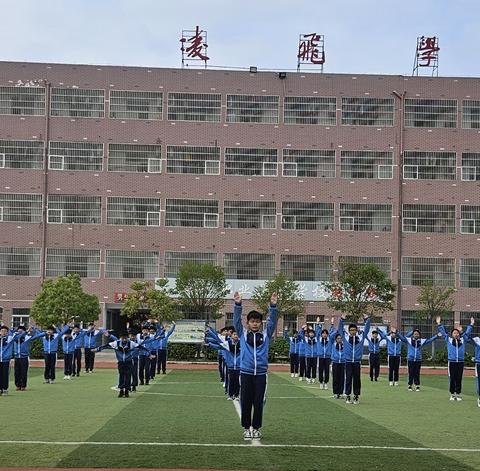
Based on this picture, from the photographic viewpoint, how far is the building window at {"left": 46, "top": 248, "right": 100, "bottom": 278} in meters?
69.4

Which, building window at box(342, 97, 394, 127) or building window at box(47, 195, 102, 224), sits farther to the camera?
building window at box(342, 97, 394, 127)

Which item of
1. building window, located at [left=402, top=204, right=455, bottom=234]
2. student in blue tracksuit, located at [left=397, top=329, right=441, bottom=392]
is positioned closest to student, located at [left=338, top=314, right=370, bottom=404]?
student in blue tracksuit, located at [left=397, top=329, right=441, bottom=392]

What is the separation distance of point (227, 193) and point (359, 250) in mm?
10707

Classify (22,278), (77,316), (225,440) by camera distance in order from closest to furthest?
(225,440) < (77,316) < (22,278)

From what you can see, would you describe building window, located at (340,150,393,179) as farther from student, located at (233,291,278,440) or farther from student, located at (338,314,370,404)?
student, located at (233,291,278,440)

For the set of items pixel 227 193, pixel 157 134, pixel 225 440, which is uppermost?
pixel 157 134

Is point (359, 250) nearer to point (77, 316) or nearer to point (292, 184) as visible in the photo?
point (292, 184)

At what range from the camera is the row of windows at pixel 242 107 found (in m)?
70.1

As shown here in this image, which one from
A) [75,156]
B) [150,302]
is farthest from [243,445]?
[75,156]

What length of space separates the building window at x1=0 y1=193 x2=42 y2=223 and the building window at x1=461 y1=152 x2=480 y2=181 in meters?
31.8

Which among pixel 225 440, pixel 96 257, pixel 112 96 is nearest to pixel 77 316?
pixel 96 257

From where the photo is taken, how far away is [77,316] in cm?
6053

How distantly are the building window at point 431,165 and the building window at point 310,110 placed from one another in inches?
257

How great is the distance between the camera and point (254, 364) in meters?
14.6
